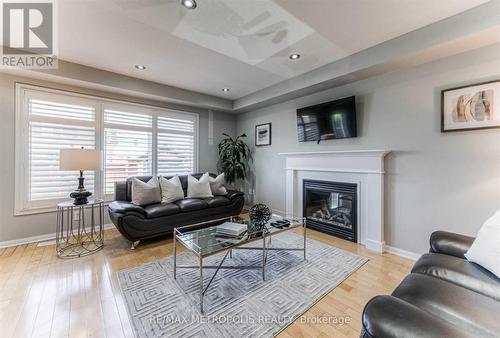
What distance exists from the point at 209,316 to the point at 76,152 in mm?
2523

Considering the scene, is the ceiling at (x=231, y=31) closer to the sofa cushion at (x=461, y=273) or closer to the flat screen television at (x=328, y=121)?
the flat screen television at (x=328, y=121)

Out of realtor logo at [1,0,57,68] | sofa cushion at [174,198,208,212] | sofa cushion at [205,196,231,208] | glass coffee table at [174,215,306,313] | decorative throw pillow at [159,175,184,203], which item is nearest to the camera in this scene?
glass coffee table at [174,215,306,313]

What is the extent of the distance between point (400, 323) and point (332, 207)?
2772mm

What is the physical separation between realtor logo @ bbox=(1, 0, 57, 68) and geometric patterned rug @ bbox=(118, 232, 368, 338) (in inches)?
106

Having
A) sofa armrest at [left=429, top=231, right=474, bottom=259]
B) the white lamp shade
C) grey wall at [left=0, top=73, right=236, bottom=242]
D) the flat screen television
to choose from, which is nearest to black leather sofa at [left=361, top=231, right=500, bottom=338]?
sofa armrest at [left=429, top=231, right=474, bottom=259]

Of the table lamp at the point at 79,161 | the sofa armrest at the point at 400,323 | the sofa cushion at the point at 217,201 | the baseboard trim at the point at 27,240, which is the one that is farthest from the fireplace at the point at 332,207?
the baseboard trim at the point at 27,240

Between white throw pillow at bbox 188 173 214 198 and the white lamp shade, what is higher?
the white lamp shade

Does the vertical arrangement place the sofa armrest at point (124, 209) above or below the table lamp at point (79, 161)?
below

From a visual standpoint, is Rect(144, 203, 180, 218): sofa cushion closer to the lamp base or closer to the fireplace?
the lamp base

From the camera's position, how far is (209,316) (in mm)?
1611

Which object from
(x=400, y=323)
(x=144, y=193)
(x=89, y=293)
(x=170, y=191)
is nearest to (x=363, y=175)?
(x=400, y=323)

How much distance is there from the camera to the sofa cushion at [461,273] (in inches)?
48.0

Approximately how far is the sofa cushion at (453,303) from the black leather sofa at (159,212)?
2.74 m

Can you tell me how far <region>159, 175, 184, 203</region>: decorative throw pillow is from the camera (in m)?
3.42
